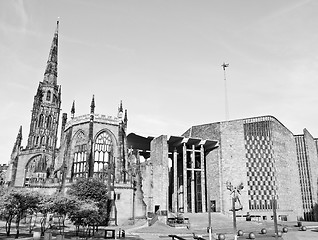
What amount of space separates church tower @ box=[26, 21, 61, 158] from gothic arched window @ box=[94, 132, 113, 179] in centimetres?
2868

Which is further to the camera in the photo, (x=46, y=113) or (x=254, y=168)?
(x=46, y=113)

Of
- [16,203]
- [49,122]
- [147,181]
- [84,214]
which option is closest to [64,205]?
[84,214]

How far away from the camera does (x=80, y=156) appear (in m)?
63.4

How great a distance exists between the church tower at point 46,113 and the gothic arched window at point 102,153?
94.1ft

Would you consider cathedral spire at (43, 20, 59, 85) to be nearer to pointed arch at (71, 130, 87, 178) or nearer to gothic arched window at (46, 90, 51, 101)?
gothic arched window at (46, 90, 51, 101)

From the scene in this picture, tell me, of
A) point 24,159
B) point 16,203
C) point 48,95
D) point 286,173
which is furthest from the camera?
point 48,95

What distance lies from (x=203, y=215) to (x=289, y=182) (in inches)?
1011

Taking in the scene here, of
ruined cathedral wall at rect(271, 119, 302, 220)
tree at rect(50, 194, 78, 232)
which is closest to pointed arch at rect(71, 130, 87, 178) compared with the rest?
tree at rect(50, 194, 78, 232)

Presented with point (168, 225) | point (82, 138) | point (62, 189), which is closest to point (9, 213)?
point (62, 189)

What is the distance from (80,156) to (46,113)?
36516mm

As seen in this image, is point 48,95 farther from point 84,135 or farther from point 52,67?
point 84,135

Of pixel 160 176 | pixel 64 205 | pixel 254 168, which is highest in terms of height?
pixel 254 168

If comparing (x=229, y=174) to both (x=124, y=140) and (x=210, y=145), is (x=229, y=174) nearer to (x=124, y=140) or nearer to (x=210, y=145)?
(x=210, y=145)

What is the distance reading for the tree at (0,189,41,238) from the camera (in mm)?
32906
